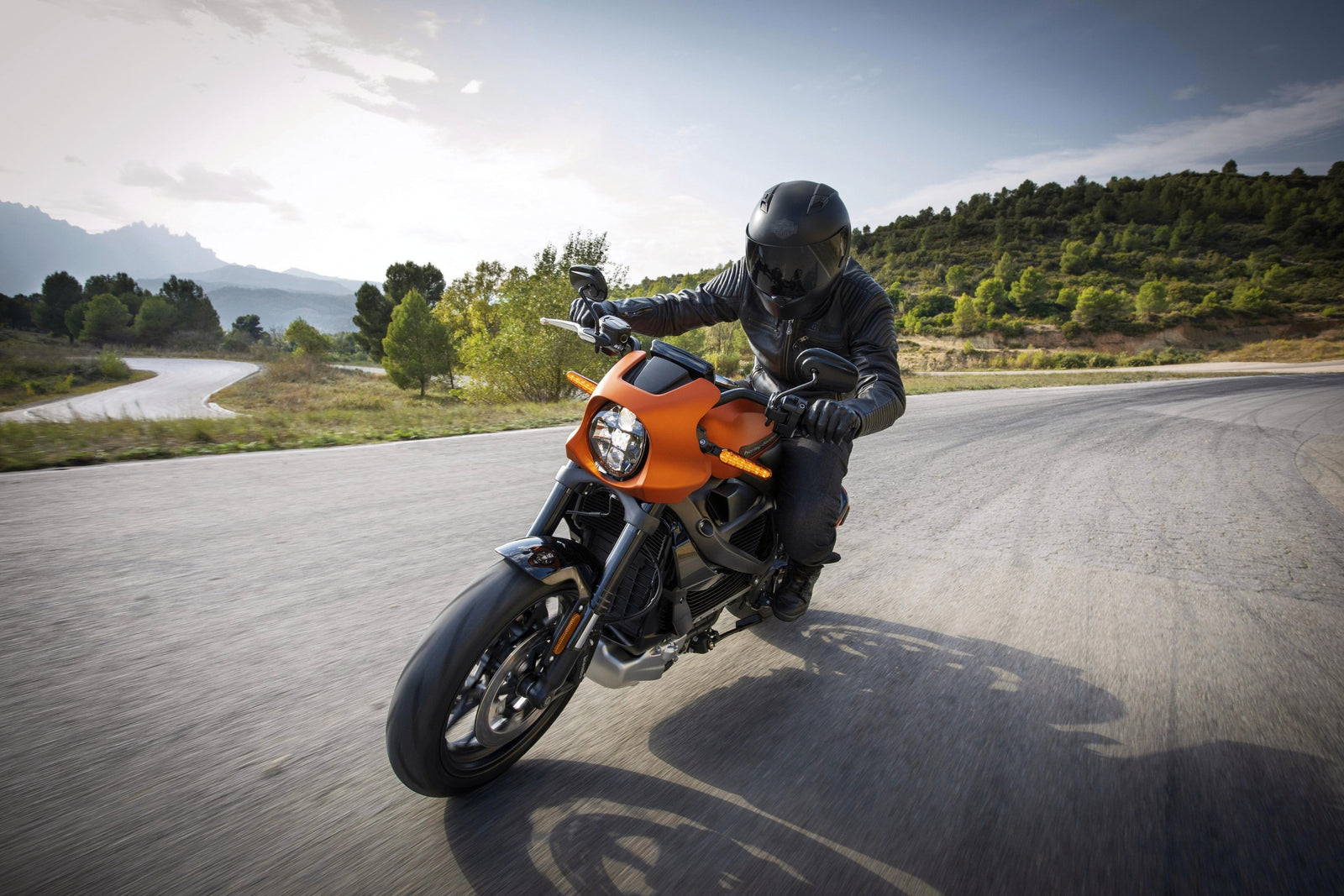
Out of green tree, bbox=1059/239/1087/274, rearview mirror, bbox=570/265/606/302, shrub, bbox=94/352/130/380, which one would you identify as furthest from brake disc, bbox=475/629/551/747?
green tree, bbox=1059/239/1087/274

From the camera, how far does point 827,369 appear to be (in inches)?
65.3

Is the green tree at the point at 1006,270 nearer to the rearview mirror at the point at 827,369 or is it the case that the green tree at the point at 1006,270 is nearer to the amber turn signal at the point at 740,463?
the rearview mirror at the point at 827,369

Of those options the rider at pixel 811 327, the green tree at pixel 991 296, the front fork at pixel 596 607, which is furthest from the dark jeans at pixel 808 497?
the green tree at pixel 991 296

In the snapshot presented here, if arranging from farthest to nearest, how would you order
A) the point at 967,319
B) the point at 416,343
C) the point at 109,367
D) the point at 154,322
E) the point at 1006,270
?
the point at 1006,270 → the point at 154,322 → the point at 967,319 → the point at 416,343 → the point at 109,367

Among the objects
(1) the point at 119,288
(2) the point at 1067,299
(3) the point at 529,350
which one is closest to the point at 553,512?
(3) the point at 529,350

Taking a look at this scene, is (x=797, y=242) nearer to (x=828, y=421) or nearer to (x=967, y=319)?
(x=828, y=421)

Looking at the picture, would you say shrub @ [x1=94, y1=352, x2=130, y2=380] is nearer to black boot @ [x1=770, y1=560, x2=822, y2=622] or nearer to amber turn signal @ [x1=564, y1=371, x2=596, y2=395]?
amber turn signal @ [x1=564, y1=371, x2=596, y2=395]

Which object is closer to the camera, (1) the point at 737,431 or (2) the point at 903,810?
(2) the point at 903,810

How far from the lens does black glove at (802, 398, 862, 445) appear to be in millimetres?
1796

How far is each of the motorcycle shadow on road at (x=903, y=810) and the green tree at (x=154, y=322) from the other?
9087cm

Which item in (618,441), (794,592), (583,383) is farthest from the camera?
(794,592)

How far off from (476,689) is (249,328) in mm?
119669

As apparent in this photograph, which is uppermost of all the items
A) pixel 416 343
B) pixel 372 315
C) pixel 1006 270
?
pixel 1006 270

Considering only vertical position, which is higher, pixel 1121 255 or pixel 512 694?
pixel 1121 255
